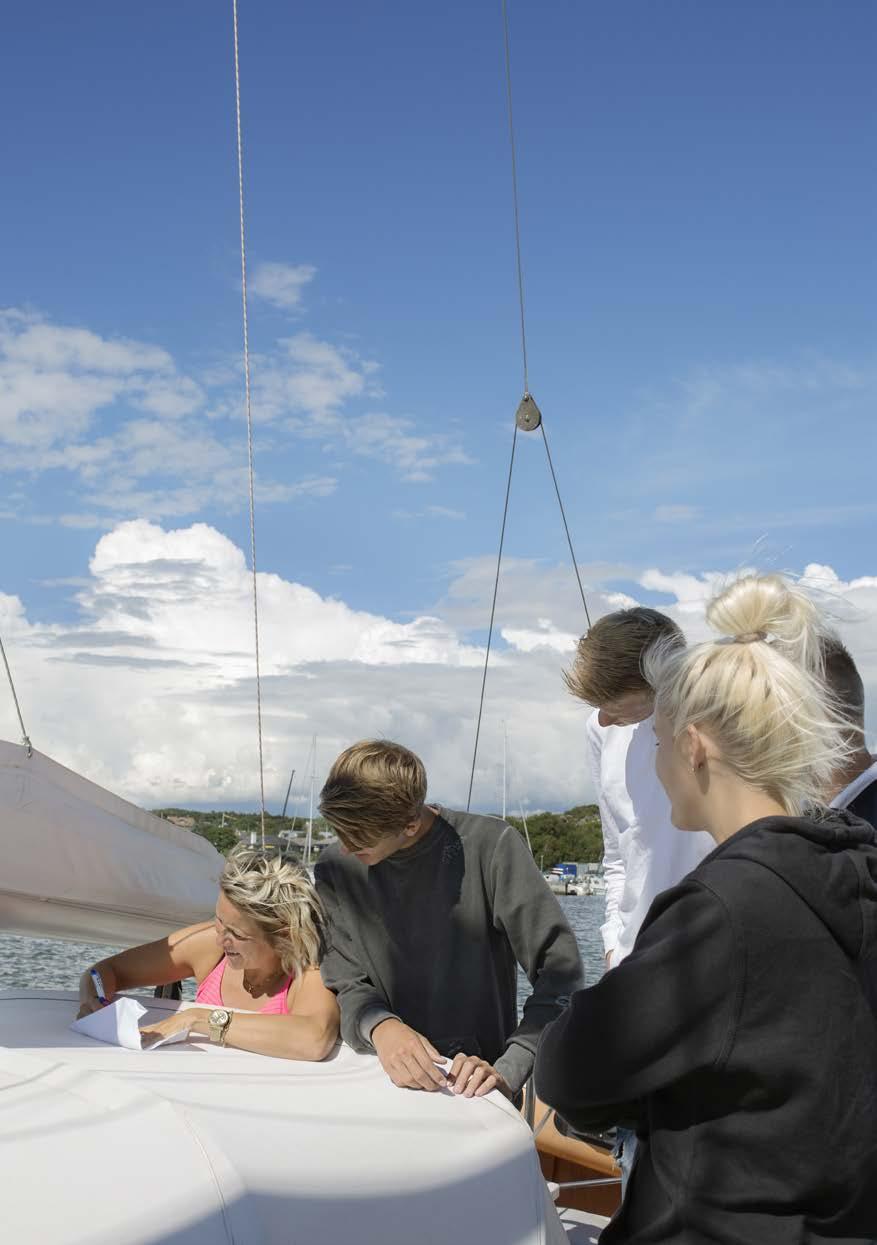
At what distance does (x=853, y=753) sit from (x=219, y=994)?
5.60ft

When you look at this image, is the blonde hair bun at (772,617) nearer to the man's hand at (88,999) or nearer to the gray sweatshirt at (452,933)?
the gray sweatshirt at (452,933)

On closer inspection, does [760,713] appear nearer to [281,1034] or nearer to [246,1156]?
[246,1156]

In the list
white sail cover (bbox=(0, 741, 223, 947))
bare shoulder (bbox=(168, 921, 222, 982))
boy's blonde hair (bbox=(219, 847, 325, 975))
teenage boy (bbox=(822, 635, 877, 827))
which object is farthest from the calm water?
teenage boy (bbox=(822, 635, 877, 827))

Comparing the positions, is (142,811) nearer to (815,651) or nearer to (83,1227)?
(83,1227)

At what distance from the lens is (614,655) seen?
2762 millimetres

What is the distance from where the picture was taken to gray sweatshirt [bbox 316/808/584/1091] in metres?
2.69

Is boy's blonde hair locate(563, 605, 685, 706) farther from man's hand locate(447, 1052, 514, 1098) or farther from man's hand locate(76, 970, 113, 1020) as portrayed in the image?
man's hand locate(76, 970, 113, 1020)

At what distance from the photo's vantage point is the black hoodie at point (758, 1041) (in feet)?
4.06

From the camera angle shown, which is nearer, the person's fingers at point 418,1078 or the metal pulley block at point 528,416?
the person's fingers at point 418,1078

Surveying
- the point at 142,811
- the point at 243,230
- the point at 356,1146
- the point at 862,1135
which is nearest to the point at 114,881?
the point at 142,811

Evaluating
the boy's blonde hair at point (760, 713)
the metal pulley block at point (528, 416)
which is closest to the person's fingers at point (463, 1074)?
the boy's blonde hair at point (760, 713)

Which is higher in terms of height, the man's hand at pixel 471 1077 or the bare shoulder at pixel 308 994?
the bare shoulder at pixel 308 994

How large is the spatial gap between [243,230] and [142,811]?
314cm

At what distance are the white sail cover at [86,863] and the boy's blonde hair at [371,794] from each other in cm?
69
